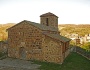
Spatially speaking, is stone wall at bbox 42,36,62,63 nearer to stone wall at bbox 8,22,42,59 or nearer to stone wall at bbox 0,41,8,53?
stone wall at bbox 8,22,42,59

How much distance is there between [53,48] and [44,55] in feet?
6.29

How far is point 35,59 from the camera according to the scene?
28906 millimetres

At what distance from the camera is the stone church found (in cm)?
2748

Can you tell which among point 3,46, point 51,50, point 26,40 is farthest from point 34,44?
point 3,46

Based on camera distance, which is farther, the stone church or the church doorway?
the church doorway

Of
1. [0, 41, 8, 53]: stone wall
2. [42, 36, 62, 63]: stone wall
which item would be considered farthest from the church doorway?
[0, 41, 8, 53]: stone wall

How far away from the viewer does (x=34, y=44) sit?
1150 inches

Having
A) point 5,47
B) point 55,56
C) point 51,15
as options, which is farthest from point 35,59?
point 51,15

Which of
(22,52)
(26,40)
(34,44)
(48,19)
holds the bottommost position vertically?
(22,52)

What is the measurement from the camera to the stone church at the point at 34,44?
90.2ft

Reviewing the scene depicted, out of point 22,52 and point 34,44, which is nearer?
point 34,44

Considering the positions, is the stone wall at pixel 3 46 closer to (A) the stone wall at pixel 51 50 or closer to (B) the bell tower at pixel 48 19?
(B) the bell tower at pixel 48 19

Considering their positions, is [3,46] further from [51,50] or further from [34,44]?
[51,50]

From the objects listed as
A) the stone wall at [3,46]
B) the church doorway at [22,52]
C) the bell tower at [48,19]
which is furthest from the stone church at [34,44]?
the bell tower at [48,19]
